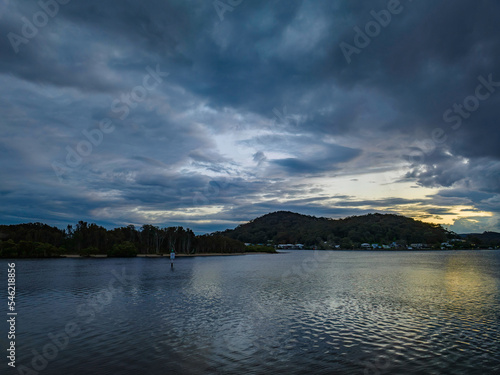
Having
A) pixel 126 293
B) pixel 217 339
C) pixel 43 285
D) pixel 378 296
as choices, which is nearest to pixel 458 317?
pixel 378 296

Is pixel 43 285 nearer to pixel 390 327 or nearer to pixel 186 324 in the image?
pixel 186 324

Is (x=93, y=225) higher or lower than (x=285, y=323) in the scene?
higher

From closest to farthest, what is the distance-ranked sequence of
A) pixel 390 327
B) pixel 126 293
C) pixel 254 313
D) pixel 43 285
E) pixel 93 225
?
pixel 390 327
pixel 254 313
pixel 126 293
pixel 43 285
pixel 93 225

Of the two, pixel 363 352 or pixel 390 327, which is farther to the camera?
pixel 390 327

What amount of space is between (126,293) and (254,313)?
20.4m

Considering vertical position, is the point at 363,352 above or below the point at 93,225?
below

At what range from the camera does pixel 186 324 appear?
79.4 feet

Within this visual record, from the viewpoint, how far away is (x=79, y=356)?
17.2 meters

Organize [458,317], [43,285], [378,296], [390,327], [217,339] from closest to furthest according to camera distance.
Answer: [217,339], [390,327], [458,317], [378,296], [43,285]

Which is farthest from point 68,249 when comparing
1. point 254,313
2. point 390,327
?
point 390,327

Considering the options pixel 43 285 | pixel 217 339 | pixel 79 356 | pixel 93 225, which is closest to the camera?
pixel 79 356

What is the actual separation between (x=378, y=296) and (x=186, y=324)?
2468cm

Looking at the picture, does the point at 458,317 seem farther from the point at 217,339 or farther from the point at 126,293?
the point at 126,293

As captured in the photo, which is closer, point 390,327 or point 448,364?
point 448,364
